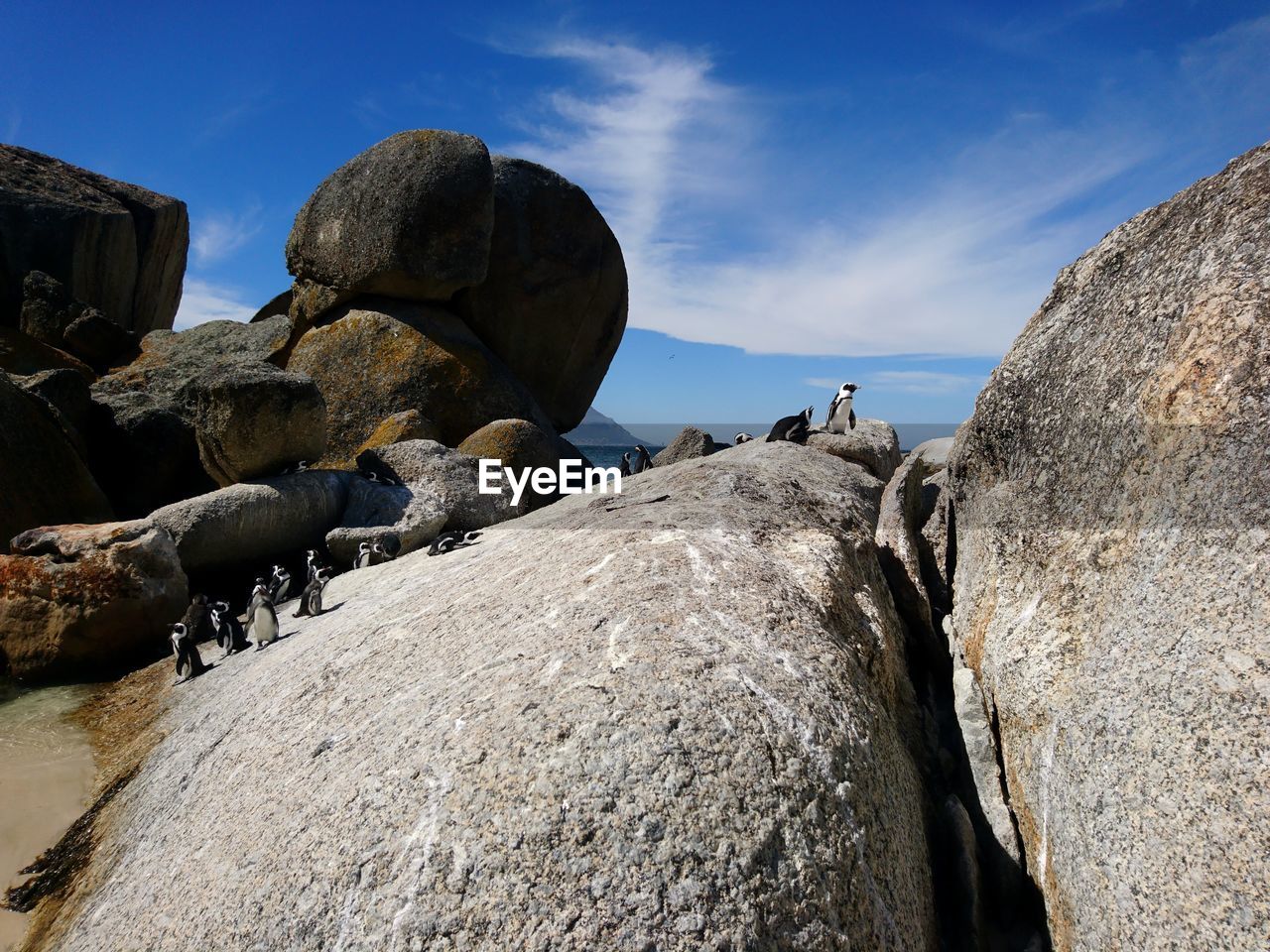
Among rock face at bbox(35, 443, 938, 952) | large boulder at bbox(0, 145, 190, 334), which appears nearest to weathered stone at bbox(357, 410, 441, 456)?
rock face at bbox(35, 443, 938, 952)

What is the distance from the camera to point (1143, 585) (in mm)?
3633

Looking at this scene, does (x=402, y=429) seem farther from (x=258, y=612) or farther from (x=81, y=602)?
(x=258, y=612)

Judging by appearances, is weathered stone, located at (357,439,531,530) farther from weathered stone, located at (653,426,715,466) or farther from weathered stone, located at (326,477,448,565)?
weathered stone, located at (653,426,715,466)

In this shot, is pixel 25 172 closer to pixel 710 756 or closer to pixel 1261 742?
pixel 710 756

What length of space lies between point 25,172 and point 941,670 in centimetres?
2579

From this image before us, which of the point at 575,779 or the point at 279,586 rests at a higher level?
the point at 575,779

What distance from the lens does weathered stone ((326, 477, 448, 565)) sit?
10.3 metres

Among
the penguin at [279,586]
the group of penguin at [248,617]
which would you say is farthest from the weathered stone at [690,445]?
the penguin at [279,586]

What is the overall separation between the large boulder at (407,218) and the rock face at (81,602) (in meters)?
8.58

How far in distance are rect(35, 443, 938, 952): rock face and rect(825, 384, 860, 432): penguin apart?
814 centimetres

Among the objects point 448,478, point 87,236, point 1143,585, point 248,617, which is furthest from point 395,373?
point 1143,585

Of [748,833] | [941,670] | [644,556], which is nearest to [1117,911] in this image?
[748,833]

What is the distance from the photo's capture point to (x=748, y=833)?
3166mm

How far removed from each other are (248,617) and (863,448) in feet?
26.5
